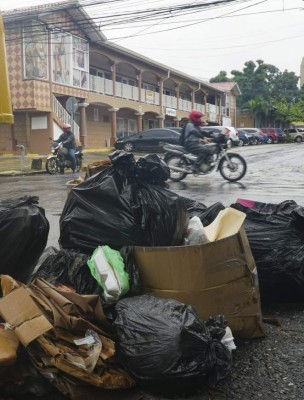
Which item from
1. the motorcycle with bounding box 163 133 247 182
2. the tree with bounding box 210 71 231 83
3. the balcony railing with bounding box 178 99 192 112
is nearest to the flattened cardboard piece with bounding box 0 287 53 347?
the motorcycle with bounding box 163 133 247 182

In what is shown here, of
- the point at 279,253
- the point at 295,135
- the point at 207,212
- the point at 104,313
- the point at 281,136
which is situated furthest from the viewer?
the point at 295,135

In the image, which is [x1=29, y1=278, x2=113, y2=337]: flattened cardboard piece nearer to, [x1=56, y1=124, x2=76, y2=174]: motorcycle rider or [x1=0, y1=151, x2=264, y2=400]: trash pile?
[x1=0, y1=151, x2=264, y2=400]: trash pile

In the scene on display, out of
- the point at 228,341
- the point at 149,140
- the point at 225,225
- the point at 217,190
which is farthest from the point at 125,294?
the point at 149,140

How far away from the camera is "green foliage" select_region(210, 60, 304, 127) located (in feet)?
181

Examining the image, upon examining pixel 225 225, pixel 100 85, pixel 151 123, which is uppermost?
pixel 100 85

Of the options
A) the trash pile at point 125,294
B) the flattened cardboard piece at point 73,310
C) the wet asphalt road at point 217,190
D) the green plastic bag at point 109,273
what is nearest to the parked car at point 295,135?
the wet asphalt road at point 217,190

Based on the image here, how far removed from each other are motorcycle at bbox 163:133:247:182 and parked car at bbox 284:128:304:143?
110 ft

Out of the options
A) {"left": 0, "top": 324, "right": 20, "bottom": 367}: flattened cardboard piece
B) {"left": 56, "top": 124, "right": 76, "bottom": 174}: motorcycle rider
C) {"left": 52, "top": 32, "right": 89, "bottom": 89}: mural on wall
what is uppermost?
{"left": 52, "top": 32, "right": 89, "bottom": 89}: mural on wall

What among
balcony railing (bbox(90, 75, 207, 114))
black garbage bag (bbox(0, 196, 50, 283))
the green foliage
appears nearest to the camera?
black garbage bag (bbox(0, 196, 50, 283))

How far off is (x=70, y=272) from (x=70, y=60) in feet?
75.7

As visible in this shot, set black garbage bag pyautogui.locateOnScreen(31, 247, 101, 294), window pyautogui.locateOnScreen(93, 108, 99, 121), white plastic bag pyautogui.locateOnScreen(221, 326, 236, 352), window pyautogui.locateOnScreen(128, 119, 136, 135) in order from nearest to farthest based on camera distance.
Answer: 1. white plastic bag pyautogui.locateOnScreen(221, 326, 236, 352)
2. black garbage bag pyautogui.locateOnScreen(31, 247, 101, 294)
3. window pyautogui.locateOnScreen(93, 108, 99, 121)
4. window pyautogui.locateOnScreen(128, 119, 136, 135)

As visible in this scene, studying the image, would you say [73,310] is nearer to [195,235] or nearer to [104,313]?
[104,313]

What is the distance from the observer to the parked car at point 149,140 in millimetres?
23466

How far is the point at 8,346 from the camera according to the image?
2199 mm
